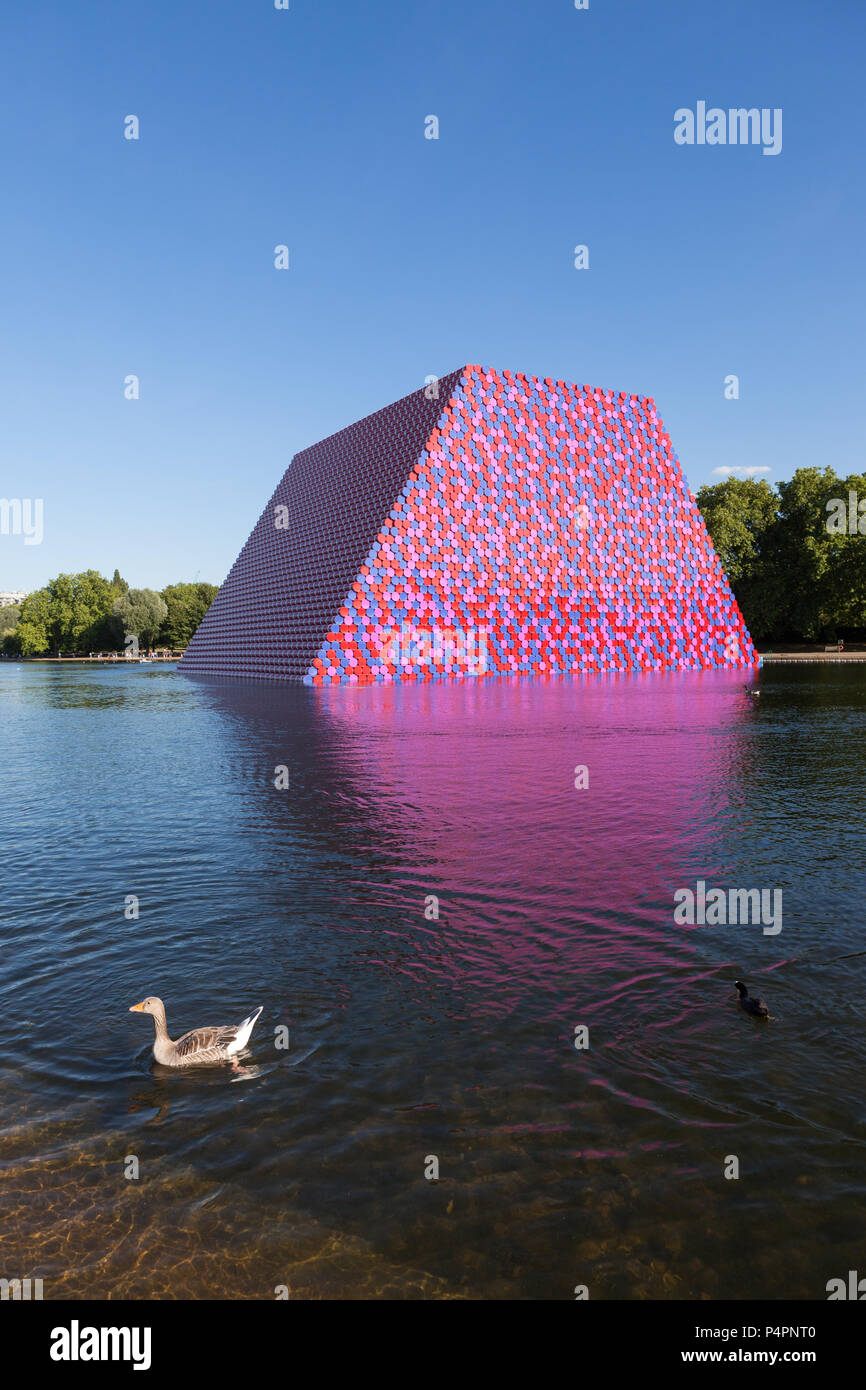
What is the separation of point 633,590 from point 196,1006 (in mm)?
58987

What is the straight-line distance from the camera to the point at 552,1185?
4.36 meters

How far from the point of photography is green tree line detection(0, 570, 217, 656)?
141m

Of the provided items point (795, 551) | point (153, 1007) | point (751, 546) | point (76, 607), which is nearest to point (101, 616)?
point (76, 607)

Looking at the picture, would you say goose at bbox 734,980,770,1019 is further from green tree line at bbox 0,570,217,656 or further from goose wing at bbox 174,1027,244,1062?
green tree line at bbox 0,570,217,656

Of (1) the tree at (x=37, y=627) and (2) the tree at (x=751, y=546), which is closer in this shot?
(2) the tree at (x=751, y=546)

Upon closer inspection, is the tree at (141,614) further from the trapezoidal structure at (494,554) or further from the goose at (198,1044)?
the goose at (198,1044)

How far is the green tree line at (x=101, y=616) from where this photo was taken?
463 feet

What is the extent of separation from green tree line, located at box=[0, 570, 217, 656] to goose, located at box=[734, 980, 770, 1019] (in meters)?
139

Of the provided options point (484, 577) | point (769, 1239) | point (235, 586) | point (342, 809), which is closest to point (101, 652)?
point (235, 586)

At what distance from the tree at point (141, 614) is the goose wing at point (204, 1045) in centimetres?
14039

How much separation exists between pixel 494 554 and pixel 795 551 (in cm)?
4949

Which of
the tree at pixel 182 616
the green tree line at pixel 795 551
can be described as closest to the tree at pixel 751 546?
the green tree line at pixel 795 551
